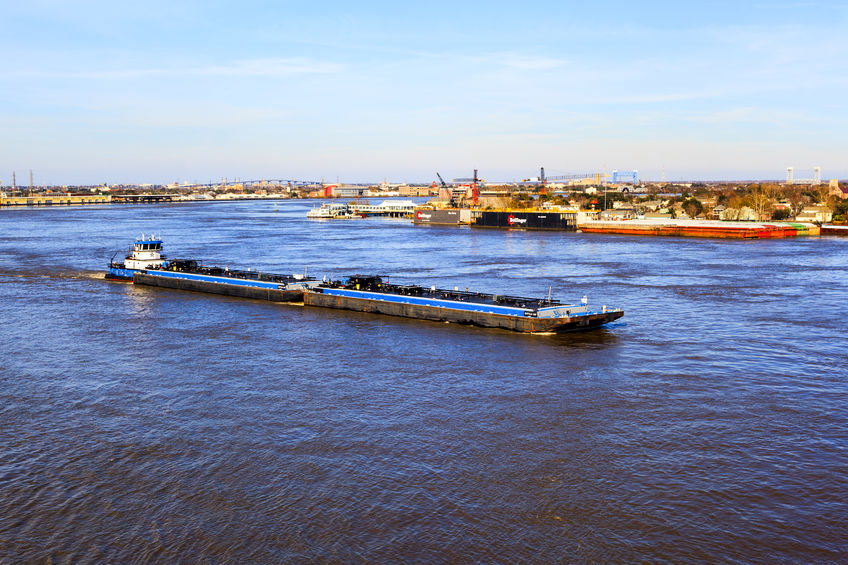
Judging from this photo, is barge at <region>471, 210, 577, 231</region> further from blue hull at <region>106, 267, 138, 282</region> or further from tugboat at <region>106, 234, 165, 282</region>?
blue hull at <region>106, 267, 138, 282</region>

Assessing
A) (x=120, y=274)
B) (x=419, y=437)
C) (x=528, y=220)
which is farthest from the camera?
(x=528, y=220)

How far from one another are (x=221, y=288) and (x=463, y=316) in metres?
18.0

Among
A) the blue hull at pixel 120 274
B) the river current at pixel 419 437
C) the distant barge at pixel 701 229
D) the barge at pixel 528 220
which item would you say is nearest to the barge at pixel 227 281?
the blue hull at pixel 120 274

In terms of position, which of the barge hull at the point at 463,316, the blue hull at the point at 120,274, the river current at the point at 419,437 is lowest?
the river current at the point at 419,437

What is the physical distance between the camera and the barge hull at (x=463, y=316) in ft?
100

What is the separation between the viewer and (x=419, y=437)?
60.8 ft

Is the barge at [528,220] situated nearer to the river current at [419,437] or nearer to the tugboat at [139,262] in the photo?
the river current at [419,437]

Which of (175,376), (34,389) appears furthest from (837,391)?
(34,389)

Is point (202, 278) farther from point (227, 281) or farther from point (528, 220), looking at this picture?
point (528, 220)

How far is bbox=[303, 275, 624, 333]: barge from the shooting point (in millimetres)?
30812

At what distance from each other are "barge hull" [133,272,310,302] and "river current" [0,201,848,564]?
9.54ft

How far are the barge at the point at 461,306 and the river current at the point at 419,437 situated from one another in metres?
0.68

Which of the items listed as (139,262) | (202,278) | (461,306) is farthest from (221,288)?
(461,306)

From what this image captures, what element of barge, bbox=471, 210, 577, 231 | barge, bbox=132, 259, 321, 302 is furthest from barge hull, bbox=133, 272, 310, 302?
barge, bbox=471, 210, 577, 231
